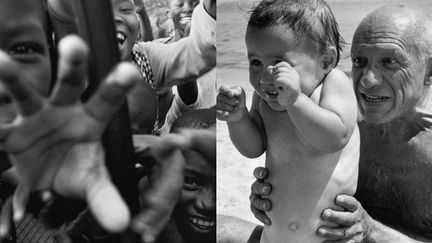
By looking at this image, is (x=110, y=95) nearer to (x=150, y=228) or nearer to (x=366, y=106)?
(x=150, y=228)

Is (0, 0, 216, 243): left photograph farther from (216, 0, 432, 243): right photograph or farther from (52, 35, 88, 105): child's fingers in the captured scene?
(216, 0, 432, 243): right photograph

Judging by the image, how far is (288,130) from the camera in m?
1.60

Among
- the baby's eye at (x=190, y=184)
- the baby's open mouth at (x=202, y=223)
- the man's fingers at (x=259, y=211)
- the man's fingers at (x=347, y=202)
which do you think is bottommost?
the man's fingers at (x=259, y=211)

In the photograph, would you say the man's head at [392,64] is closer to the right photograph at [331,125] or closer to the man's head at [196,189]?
the right photograph at [331,125]

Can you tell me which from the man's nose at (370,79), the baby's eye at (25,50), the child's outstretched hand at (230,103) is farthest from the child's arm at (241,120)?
the baby's eye at (25,50)

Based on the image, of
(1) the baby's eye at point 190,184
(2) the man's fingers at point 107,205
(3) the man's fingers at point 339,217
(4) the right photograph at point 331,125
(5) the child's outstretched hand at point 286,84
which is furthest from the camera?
(3) the man's fingers at point 339,217

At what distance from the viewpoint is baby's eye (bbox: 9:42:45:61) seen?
1.07 meters

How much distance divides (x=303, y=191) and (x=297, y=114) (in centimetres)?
28

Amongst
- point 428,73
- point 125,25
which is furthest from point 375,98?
point 125,25

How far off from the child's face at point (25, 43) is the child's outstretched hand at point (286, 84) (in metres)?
0.58

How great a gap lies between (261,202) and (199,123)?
19.7 inches

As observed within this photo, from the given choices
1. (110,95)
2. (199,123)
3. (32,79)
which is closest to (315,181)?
(199,123)

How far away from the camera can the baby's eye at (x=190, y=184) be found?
1263 millimetres

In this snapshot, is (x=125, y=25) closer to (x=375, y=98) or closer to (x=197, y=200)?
(x=197, y=200)
